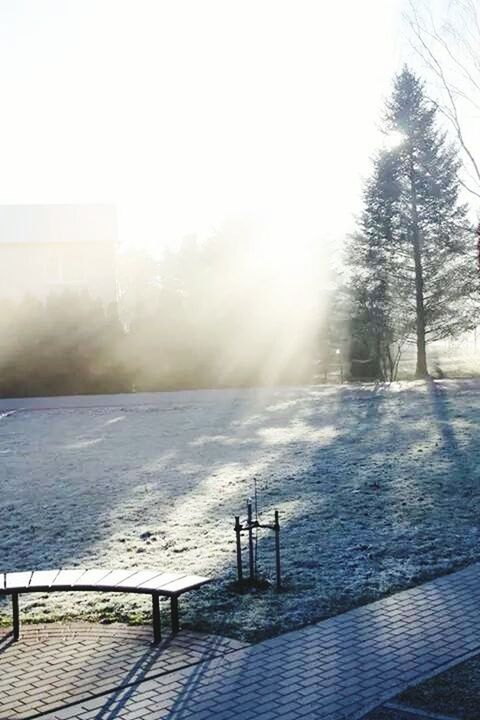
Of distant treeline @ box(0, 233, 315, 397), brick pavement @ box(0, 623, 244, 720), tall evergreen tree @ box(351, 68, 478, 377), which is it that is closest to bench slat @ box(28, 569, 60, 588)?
brick pavement @ box(0, 623, 244, 720)

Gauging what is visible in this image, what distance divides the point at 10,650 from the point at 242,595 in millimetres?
2104

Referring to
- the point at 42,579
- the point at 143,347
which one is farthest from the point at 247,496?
the point at 143,347

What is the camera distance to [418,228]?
125 feet

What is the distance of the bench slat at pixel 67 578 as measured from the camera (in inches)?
289

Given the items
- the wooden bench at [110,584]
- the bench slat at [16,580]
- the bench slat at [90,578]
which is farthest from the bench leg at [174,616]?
the bench slat at [16,580]

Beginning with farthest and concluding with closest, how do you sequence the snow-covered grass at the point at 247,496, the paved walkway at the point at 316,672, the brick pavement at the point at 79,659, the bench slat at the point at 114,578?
the snow-covered grass at the point at 247,496
the bench slat at the point at 114,578
the brick pavement at the point at 79,659
the paved walkway at the point at 316,672

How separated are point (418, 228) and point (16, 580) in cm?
3282

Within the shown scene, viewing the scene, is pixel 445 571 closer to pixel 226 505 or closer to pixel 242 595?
pixel 242 595

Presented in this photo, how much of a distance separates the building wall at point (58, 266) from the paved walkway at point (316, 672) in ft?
118

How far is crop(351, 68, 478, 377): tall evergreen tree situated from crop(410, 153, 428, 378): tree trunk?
1.6 inches

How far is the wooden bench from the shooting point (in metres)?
7.10

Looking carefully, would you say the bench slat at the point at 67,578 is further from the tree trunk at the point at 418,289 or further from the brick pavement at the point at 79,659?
the tree trunk at the point at 418,289

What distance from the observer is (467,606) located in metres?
7.46

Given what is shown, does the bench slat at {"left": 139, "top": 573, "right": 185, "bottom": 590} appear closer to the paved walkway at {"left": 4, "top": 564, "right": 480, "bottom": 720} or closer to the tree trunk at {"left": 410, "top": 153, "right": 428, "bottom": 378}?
the paved walkway at {"left": 4, "top": 564, "right": 480, "bottom": 720}
